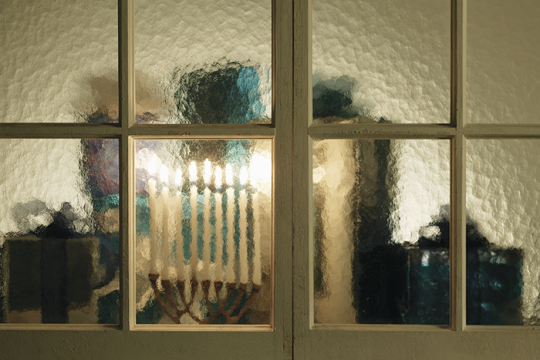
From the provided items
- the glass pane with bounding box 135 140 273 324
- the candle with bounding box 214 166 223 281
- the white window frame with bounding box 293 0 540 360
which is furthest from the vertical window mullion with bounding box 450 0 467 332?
the candle with bounding box 214 166 223 281

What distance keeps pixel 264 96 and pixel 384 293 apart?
539 mm

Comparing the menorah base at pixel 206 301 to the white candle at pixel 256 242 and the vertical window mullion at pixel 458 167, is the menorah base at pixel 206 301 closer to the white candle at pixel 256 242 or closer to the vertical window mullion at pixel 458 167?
the white candle at pixel 256 242


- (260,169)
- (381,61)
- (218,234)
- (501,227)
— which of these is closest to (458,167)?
(501,227)

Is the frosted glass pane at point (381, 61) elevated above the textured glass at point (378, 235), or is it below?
above

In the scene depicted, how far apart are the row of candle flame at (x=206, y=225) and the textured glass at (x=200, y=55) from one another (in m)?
0.13

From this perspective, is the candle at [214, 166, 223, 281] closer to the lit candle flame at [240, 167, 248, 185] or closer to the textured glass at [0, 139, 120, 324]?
the lit candle flame at [240, 167, 248, 185]

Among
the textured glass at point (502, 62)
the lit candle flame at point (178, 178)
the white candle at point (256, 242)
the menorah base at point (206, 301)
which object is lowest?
the menorah base at point (206, 301)

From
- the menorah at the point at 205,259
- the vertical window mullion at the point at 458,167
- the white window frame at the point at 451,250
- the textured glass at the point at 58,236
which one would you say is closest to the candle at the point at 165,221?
the menorah at the point at 205,259

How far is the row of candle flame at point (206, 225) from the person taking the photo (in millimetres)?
734

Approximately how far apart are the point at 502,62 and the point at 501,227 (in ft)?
1.25

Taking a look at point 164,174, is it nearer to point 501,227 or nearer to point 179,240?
point 179,240

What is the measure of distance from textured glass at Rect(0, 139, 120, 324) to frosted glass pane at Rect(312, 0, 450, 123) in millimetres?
533

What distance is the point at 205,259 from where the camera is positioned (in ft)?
2.43

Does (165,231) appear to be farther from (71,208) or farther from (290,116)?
(290,116)
